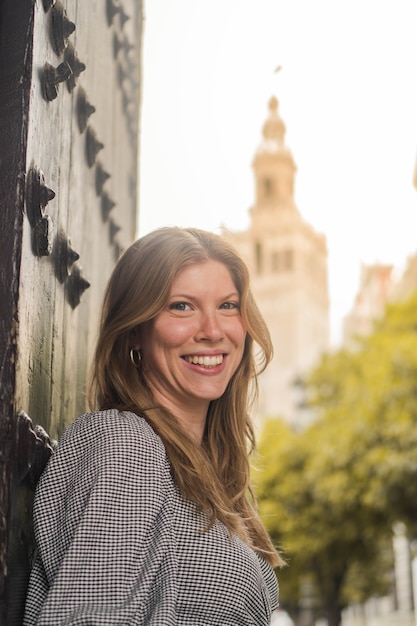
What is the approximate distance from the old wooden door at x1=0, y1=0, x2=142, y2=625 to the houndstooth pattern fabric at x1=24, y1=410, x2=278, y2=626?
0.06 m

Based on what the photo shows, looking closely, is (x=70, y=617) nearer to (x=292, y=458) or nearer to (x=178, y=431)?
(x=178, y=431)

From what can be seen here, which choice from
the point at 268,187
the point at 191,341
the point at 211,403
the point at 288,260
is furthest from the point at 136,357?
the point at 268,187

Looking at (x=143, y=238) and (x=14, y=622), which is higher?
(x=143, y=238)

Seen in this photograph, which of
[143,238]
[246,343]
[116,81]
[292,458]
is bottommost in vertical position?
[292,458]

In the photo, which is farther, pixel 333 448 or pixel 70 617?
pixel 333 448

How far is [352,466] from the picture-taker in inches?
776

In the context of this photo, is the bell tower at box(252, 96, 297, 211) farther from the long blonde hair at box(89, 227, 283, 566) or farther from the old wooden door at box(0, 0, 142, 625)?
the long blonde hair at box(89, 227, 283, 566)

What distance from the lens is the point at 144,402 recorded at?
88.9 inches

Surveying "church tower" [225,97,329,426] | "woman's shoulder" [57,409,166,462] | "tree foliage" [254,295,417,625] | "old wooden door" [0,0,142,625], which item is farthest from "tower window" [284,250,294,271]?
"woman's shoulder" [57,409,166,462]

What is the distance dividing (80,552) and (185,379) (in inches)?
26.5

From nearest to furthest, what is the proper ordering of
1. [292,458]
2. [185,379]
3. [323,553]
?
[185,379] < [323,553] < [292,458]

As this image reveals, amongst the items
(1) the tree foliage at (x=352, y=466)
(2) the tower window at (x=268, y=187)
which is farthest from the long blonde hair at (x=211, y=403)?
(2) the tower window at (x=268, y=187)

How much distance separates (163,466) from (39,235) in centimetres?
52

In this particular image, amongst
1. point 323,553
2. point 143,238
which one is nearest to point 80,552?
point 143,238
